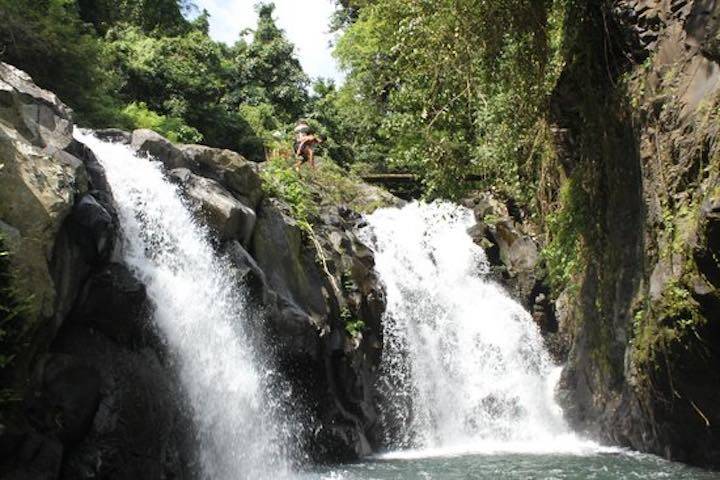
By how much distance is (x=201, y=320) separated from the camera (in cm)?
968

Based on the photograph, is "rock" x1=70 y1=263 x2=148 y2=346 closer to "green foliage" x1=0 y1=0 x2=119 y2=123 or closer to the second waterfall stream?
the second waterfall stream

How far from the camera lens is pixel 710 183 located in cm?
755

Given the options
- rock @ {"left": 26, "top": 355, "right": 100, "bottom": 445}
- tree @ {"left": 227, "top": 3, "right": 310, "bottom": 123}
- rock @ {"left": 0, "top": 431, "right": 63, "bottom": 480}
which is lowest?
rock @ {"left": 0, "top": 431, "right": 63, "bottom": 480}

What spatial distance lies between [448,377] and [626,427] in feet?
17.0

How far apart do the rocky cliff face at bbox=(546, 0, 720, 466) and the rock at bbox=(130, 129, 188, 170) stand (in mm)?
5883

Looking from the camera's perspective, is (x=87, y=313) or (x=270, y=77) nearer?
(x=87, y=313)

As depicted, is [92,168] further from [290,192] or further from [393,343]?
[393,343]

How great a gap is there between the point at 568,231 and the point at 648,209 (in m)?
2.70

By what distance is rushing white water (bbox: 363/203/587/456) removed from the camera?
1523 centimetres

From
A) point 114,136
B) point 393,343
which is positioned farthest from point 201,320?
point 393,343

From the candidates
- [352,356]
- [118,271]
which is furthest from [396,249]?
[118,271]

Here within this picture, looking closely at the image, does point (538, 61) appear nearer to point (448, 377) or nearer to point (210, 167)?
point (210, 167)

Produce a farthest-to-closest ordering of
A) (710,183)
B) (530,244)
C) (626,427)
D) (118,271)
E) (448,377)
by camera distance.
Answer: (530,244)
(448,377)
(626,427)
(118,271)
(710,183)

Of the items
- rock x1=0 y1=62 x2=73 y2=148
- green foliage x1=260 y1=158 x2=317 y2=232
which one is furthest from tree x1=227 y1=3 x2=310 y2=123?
rock x1=0 y1=62 x2=73 y2=148
